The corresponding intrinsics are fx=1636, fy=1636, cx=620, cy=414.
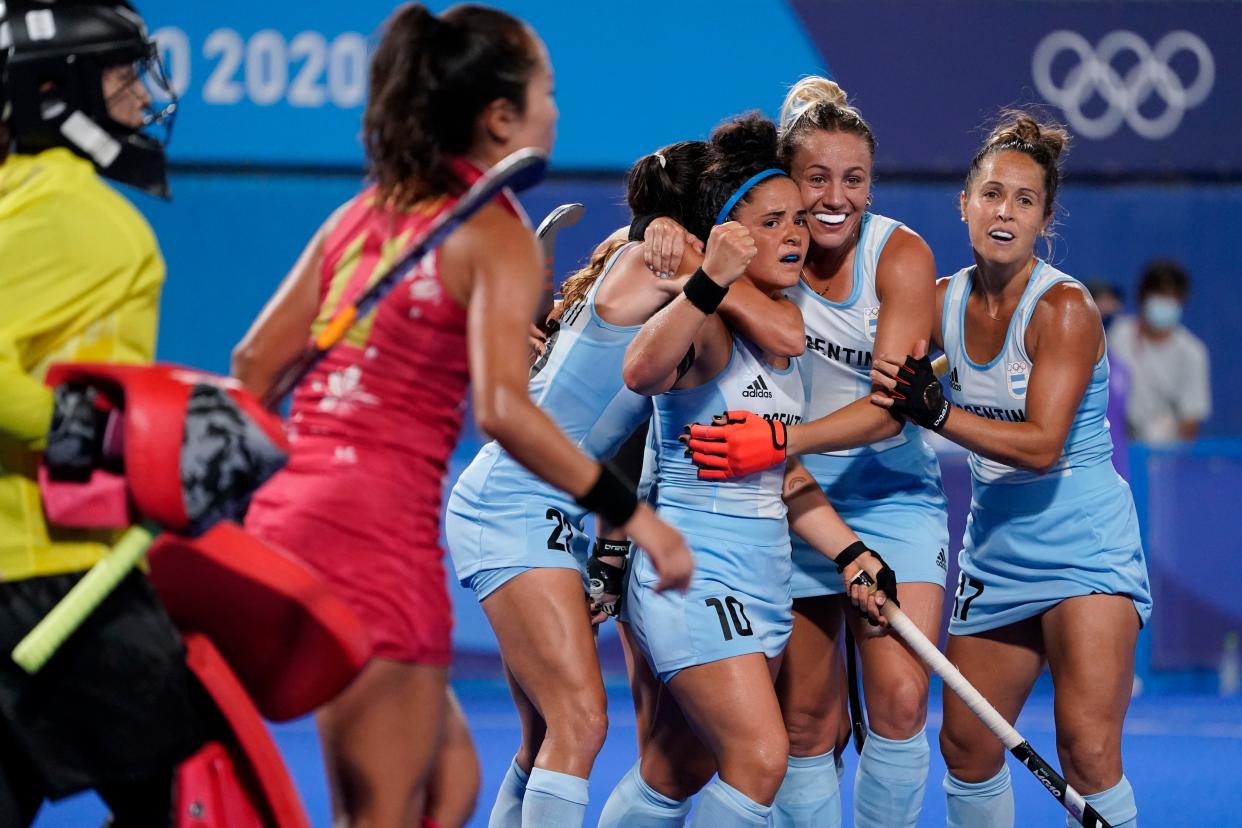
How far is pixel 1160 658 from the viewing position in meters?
8.30

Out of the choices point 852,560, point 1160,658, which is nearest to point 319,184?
point 1160,658

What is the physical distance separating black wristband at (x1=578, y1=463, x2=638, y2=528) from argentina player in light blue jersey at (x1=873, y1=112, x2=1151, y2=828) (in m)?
1.55

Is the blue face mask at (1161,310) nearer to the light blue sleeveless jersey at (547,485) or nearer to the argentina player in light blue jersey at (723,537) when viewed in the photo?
the argentina player in light blue jersey at (723,537)

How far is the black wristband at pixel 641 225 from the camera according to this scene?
430cm

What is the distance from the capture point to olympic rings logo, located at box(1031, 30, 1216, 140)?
964 cm

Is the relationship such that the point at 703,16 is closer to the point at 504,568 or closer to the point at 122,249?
the point at 504,568

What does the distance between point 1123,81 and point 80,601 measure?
27.5ft

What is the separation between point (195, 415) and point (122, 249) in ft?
1.11

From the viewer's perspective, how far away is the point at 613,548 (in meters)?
4.50

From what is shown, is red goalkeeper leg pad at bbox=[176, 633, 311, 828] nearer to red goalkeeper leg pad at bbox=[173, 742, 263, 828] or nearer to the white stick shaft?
red goalkeeper leg pad at bbox=[173, 742, 263, 828]

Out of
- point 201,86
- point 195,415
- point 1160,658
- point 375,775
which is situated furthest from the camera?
point 201,86

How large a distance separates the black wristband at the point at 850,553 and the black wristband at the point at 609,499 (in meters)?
1.54

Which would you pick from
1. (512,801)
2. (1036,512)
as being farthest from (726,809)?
(1036,512)

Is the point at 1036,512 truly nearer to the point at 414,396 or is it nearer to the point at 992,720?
the point at 992,720
